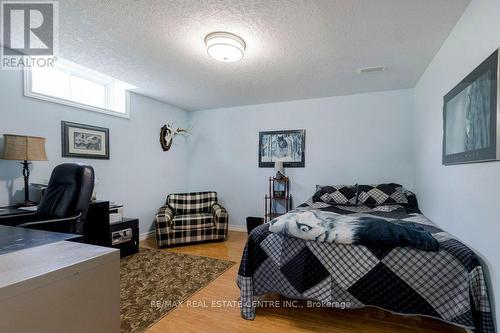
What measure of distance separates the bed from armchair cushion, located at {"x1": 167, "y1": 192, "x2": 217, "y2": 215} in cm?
230

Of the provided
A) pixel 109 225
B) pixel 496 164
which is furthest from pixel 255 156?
pixel 496 164

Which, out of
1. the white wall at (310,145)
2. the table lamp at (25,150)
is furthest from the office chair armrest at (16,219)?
the white wall at (310,145)

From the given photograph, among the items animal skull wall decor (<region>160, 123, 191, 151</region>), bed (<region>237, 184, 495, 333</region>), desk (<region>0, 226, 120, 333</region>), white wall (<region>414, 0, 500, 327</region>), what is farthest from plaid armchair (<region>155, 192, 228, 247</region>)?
white wall (<region>414, 0, 500, 327</region>)

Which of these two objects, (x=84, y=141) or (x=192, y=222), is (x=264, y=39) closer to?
(x=84, y=141)

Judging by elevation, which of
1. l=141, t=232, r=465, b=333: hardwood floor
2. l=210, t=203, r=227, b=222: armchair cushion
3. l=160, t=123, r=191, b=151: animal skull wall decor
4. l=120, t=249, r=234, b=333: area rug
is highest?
l=160, t=123, r=191, b=151: animal skull wall decor

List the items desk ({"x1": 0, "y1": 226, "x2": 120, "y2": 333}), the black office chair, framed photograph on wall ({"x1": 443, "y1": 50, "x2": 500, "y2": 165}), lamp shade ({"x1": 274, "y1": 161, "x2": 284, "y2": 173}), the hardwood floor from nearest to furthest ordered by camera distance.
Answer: desk ({"x1": 0, "y1": 226, "x2": 120, "y2": 333}), framed photograph on wall ({"x1": 443, "y1": 50, "x2": 500, "y2": 165}), the hardwood floor, the black office chair, lamp shade ({"x1": 274, "y1": 161, "x2": 284, "y2": 173})

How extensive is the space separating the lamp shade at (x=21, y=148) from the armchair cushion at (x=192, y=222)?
184cm

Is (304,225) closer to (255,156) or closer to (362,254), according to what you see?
(362,254)

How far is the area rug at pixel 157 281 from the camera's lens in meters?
1.93

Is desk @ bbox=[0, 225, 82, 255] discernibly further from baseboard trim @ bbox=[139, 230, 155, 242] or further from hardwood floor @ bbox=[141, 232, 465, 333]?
baseboard trim @ bbox=[139, 230, 155, 242]

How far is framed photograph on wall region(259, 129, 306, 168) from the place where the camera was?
4.16 m

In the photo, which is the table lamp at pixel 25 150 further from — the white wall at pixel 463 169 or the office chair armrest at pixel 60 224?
the white wall at pixel 463 169

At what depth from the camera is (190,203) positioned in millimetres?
4203

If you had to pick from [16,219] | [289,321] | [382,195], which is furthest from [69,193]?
[382,195]
